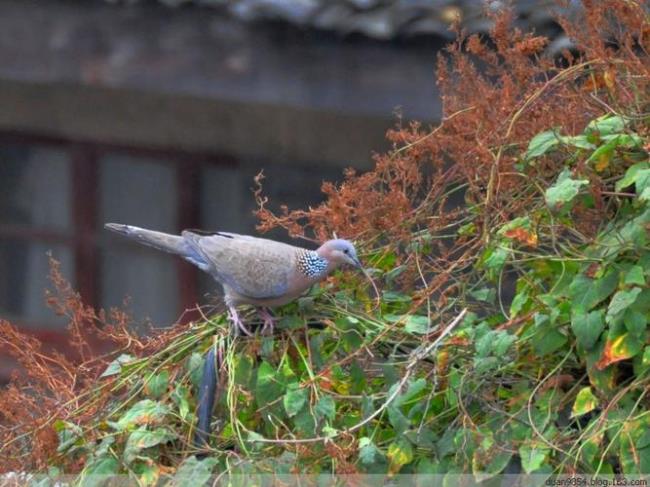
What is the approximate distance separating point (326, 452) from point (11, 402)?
0.59 metres

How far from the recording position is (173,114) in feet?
16.8

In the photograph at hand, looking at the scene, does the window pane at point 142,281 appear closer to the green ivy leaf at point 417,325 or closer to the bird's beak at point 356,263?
the bird's beak at point 356,263

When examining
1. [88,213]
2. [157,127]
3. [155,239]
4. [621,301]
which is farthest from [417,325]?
[88,213]

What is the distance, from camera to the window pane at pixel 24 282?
5824 millimetres

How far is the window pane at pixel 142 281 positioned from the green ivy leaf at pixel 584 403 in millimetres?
3866

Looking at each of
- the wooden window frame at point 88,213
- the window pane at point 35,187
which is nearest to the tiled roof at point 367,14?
the wooden window frame at point 88,213

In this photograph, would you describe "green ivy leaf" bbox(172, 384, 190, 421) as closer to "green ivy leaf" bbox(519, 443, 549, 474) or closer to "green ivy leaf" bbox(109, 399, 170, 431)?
"green ivy leaf" bbox(109, 399, 170, 431)

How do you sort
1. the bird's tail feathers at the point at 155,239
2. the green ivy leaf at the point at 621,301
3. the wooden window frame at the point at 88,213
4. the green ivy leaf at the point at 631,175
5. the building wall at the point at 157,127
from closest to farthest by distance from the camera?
the green ivy leaf at the point at 621,301
the green ivy leaf at the point at 631,175
the bird's tail feathers at the point at 155,239
the building wall at the point at 157,127
the wooden window frame at the point at 88,213

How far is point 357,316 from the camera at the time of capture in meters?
2.35

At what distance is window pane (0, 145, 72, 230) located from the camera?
5.74 metres

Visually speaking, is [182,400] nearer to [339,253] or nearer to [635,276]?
[339,253]

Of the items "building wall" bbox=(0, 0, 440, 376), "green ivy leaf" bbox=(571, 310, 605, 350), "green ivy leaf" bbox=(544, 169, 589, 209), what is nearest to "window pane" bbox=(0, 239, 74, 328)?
"building wall" bbox=(0, 0, 440, 376)

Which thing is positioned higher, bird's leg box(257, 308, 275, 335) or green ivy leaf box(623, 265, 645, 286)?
green ivy leaf box(623, 265, 645, 286)

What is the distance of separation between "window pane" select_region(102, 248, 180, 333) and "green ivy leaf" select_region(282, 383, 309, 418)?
3.57m
